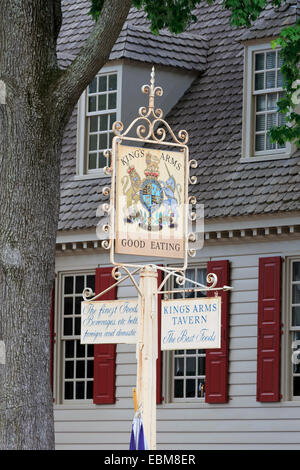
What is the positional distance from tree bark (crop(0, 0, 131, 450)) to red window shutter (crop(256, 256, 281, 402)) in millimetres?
5428

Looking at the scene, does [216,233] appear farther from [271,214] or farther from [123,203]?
[123,203]

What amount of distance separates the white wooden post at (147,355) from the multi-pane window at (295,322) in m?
6.58

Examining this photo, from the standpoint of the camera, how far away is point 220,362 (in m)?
20.3

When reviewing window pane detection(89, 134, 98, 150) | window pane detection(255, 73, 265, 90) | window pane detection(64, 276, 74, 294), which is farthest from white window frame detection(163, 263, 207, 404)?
window pane detection(89, 134, 98, 150)

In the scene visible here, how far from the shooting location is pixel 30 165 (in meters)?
15.1

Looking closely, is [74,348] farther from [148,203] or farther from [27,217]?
[148,203]

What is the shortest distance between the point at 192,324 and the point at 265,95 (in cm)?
839

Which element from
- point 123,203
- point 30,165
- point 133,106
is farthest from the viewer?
point 133,106

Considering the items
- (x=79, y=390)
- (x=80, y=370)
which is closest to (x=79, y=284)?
(x=80, y=370)

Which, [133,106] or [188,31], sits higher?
[188,31]

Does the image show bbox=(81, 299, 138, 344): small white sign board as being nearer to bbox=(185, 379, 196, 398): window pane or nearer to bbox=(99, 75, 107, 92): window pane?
bbox=(185, 379, 196, 398): window pane

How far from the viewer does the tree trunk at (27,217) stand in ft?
48.1
